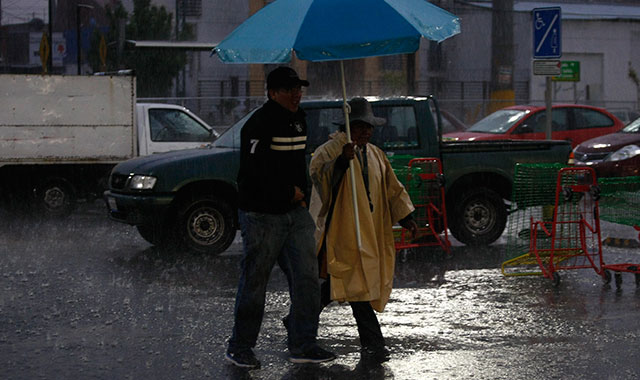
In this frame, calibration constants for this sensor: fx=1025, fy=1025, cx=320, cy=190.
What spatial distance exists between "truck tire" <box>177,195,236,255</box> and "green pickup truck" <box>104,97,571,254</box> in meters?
0.01

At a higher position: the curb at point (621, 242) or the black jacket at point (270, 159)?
the black jacket at point (270, 159)

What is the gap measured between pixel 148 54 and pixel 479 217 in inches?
1053

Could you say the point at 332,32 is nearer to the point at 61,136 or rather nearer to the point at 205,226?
the point at 205,226

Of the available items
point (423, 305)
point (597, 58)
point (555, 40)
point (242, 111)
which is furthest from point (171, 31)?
point (423, 305)

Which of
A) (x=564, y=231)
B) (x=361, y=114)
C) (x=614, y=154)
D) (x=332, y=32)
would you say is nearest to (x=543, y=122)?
(x=614, y=154)

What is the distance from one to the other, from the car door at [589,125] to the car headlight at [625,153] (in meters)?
3.32

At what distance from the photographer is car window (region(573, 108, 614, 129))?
20.9 metres

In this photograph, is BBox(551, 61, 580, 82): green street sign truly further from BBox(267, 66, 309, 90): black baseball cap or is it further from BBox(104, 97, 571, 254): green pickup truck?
BBox(267, 66, 309, 90): black baseball cap

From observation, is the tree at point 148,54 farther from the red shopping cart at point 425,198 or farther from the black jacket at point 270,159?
the black jacket at point 270,159

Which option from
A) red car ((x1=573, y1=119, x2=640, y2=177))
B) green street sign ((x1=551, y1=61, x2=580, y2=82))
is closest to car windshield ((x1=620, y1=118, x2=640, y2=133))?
red car ((x1=573, y1=119, x2=640, y2=177))

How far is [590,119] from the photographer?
827 inches

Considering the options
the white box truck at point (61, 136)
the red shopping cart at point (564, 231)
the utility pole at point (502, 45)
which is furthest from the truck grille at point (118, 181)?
the utility pole at point (502, 45)

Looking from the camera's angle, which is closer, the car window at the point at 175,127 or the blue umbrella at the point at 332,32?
the blue umbrella at the point at 332,32

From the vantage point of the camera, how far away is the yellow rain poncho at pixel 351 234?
21.7 feet
